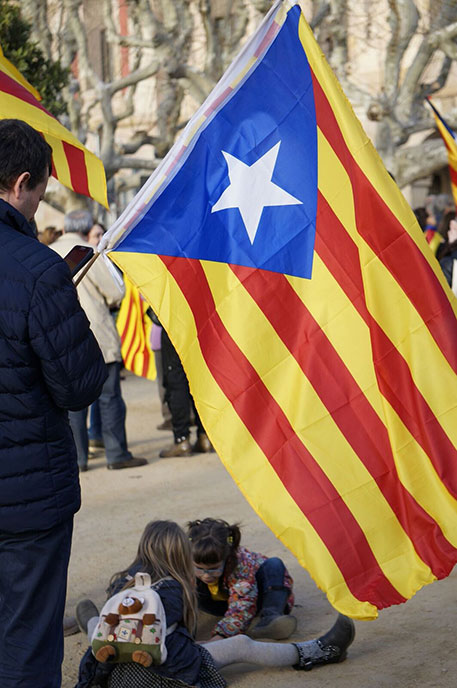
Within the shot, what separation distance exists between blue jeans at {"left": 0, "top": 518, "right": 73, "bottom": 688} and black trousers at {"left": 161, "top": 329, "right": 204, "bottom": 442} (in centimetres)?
549

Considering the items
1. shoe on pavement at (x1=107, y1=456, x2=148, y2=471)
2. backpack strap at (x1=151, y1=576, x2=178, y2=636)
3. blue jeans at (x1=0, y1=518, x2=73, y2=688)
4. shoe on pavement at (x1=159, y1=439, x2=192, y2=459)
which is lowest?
shoe on pavement at (x1=107, y1=456, x2=148, y2=471)

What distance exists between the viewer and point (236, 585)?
4.55m

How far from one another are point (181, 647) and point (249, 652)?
1.37 ft

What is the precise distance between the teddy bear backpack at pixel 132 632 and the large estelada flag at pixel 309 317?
0.51m

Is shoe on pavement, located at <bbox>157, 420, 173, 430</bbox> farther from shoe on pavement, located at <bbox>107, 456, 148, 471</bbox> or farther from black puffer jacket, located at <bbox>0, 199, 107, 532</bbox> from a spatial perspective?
black puffer jacket, located at <bbox>0, 199, 107, 532</bbox>

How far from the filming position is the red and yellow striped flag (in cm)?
1089

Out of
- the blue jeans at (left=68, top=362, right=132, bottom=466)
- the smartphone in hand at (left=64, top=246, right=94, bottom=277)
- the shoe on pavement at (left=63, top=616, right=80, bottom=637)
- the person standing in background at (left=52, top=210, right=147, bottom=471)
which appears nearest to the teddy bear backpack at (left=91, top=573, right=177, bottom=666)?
the shoe on pavement at (left=63, top=616, right=80, bottom=637)

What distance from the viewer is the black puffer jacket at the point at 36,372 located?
2912mm

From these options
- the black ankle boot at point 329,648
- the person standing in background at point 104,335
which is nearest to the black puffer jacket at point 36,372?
the black ankle boot at point 329,648

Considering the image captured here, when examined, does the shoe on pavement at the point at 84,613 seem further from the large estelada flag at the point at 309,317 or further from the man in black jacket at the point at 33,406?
the man in black jacket at the point at 33,406

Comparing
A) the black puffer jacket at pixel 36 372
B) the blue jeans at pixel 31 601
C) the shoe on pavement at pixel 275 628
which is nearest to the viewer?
the black puffer jacket at pixel 36 372

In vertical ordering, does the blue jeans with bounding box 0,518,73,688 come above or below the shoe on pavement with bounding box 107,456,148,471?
above

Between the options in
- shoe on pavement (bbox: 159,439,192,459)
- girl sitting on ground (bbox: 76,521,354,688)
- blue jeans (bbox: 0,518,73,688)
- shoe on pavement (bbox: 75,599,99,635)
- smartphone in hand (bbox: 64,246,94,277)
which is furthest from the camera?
shoe on pavement (bbox: 159,439,192,459)

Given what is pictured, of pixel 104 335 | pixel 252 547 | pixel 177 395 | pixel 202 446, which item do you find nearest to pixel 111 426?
pixel 177 395
